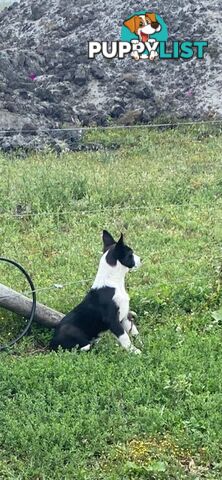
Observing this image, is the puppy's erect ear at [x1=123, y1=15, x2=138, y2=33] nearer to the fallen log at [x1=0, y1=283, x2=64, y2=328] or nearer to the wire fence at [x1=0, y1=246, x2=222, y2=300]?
the wire fence at [x1=0, y1=246, x2=222, y2=300]

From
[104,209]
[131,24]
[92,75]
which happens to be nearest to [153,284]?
[104,209]

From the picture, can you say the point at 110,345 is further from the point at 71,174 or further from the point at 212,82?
the point at 212,82

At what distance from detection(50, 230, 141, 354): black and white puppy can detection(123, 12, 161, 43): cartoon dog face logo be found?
473 inches

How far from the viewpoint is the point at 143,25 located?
61.0 ft

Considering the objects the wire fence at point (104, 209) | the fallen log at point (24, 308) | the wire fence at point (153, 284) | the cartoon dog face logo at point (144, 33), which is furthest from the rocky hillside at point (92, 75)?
the fallen log at point (24, 308)

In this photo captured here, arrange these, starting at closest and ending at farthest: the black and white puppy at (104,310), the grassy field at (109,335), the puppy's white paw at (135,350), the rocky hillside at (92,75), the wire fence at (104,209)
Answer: the grassy field at (109,335) < the puppy's white paw at (135,350) < the black and white puppy at (104,310) < the wire fence at (104,209) < the rocky hillside at (92,75)

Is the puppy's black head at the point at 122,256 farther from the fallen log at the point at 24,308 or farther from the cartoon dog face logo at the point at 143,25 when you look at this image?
the cartoon dog face logo at the point at 143,25

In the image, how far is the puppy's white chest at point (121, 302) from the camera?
21.4 ft

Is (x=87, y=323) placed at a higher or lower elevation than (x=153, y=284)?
higher

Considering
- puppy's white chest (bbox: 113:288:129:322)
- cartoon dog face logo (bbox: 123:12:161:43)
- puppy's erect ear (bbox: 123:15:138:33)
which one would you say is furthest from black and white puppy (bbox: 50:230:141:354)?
puppy's erect ear (bbox: 123:15:138:33)

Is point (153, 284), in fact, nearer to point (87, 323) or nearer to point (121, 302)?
point (121, 302)

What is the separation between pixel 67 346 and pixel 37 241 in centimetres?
256

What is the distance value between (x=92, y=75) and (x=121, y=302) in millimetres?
11233

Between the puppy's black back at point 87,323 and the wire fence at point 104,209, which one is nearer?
the puppy's black back at point 87,323
